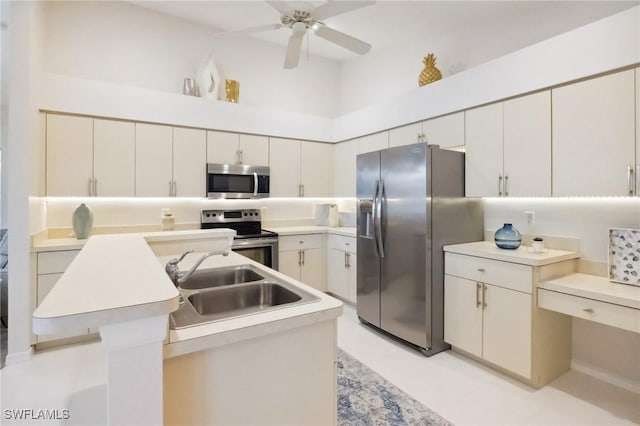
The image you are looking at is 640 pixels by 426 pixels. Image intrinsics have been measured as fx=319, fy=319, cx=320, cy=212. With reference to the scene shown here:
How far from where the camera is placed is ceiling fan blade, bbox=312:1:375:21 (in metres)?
2.13

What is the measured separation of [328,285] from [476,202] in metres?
2.16

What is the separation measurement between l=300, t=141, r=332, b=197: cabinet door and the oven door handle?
0.95m

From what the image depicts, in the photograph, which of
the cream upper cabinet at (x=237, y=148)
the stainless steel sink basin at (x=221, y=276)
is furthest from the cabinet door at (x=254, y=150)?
the stainless steel sink basin at (x=221, y=276)

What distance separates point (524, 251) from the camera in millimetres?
2600

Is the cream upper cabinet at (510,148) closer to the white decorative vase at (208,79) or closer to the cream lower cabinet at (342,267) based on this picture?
the cream lower cabinet at (342,267)

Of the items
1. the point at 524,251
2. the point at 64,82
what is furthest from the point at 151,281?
the point at 64,82

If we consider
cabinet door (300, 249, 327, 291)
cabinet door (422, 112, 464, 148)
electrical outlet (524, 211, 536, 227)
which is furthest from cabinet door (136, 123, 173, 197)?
electrical outlet (524, 211, 536, 227)

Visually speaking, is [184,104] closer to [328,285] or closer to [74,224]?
[74,224]

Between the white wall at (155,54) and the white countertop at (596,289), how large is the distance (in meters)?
3.85

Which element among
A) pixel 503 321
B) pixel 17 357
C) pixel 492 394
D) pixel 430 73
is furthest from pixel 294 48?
pixel 17 357

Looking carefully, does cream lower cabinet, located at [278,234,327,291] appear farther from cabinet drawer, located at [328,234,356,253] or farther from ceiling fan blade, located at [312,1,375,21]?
ceiling fan blade, located at [312,1,375,21]

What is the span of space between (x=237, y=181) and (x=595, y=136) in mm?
3418

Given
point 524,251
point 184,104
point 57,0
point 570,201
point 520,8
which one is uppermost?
point 57,0

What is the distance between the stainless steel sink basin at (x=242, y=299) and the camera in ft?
5.28
